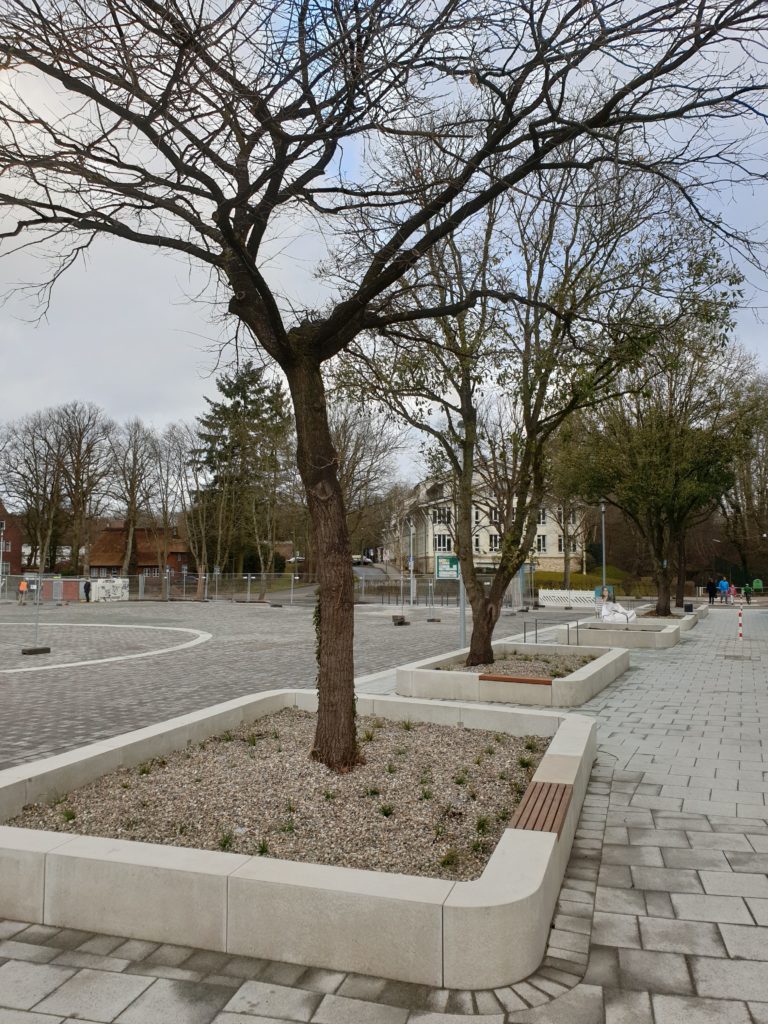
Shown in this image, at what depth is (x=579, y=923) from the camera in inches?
143

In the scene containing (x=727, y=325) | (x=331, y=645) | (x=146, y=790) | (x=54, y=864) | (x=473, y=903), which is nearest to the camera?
(x=473, y=903)

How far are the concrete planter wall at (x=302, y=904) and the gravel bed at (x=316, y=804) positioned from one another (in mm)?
436

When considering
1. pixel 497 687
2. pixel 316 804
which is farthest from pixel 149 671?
pixel 316 804

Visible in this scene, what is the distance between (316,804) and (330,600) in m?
1.34

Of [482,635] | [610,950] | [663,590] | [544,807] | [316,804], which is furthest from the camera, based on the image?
[663,590]

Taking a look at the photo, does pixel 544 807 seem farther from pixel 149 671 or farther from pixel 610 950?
pixel 149 671

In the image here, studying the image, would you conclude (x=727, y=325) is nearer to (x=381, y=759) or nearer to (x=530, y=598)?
(x=381, y=759)

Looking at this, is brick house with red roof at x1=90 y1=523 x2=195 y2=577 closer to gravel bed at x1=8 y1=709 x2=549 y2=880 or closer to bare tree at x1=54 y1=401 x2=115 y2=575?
bare tree at x1=54 y1=401 x2=115 y2=575

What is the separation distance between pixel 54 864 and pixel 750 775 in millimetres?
5260

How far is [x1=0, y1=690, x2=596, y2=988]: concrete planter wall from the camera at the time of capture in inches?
A: 118

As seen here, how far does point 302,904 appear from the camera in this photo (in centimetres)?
316

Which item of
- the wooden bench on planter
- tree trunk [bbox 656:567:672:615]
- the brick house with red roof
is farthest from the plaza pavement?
the brick house with red roof

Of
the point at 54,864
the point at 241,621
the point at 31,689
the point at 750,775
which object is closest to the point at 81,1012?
the point at 54,864

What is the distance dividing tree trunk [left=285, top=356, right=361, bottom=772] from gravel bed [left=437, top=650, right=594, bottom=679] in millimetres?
5496
